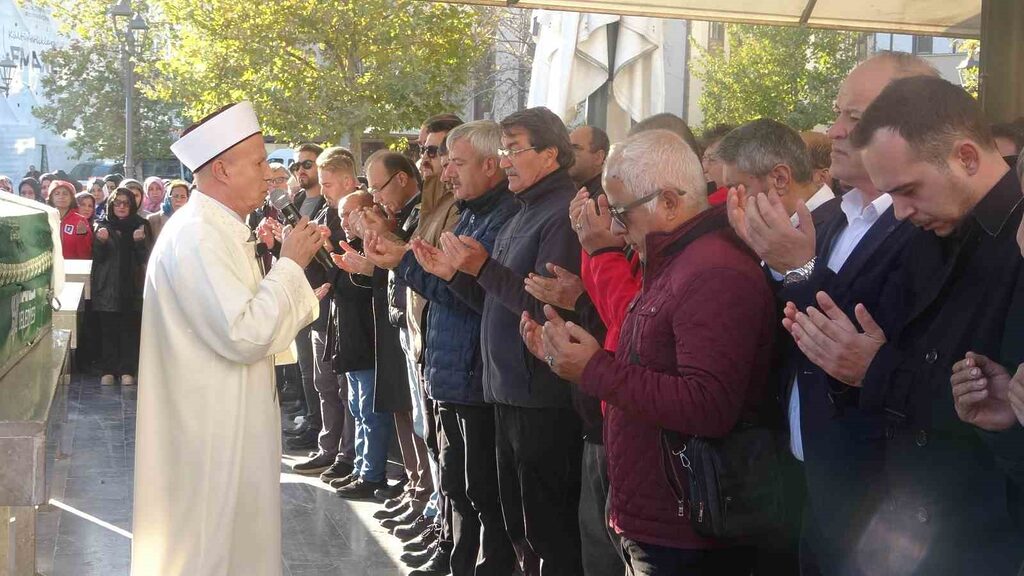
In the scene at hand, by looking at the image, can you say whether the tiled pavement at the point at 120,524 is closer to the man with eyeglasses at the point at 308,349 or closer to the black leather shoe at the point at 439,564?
the black leather shoe at the point at 439,564

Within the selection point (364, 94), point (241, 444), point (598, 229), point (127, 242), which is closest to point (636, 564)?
point (598, 229)

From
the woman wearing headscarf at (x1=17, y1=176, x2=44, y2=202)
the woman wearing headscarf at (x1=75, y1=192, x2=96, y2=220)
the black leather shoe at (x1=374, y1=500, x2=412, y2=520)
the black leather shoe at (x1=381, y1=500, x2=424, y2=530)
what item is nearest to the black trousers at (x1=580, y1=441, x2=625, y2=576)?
the black leather shoe at (x1=381, y1=500, x2=424, y2=530)

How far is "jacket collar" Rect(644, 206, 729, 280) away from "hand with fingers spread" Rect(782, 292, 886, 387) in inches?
27.0

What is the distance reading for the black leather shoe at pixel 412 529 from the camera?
7.57 meters

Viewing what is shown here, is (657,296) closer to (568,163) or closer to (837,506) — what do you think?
(837,506)

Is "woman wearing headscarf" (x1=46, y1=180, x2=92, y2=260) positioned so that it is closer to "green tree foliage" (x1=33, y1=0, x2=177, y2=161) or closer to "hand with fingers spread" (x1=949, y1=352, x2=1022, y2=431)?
"hand with fingers spread" (x1=949, y1=352, x2=1022, y2=431)

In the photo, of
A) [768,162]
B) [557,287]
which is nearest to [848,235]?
[768,162]

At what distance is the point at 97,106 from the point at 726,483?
44362 millimetres

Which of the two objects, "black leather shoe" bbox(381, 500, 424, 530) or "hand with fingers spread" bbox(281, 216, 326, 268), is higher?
"hand with fingers spread" bbox(281, 216, 326, 268)

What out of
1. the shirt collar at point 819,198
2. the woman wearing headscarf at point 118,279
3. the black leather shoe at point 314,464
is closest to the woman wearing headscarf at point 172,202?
the woman wearing headscarf at point 118,279

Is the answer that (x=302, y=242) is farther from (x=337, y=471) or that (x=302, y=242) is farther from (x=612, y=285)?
(x=337, y=471)

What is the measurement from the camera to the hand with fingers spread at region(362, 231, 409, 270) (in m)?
6.04

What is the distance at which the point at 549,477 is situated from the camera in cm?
538

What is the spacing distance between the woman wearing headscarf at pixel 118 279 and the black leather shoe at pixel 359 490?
6189 millimetres
